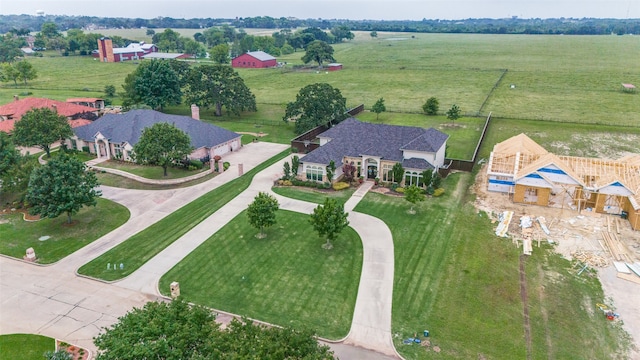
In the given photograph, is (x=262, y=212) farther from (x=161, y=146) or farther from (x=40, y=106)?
(x=40, y=106)

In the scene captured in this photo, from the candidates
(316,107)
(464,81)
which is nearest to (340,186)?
(316,107)

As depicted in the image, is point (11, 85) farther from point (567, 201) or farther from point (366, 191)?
point (567, 201)

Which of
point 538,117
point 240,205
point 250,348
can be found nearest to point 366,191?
point 240,205

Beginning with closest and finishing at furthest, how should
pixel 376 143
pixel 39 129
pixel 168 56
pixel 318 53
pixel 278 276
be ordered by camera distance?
pixel 278 276, pixel 376 143, pixel 39 129, pixel 318 53, pixel 168 56

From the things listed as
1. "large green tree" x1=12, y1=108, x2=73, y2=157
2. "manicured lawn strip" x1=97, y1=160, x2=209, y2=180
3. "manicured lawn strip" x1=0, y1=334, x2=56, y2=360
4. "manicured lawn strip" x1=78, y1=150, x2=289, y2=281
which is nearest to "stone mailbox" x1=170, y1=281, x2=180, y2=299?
"manicured lawn strip" x1=78, y1=150, x2=289, y2=281

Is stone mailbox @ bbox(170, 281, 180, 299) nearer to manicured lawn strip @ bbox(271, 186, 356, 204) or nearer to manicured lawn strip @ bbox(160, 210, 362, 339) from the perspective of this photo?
manicured lawn strip @ bbox(160, 210, 362, 339)
